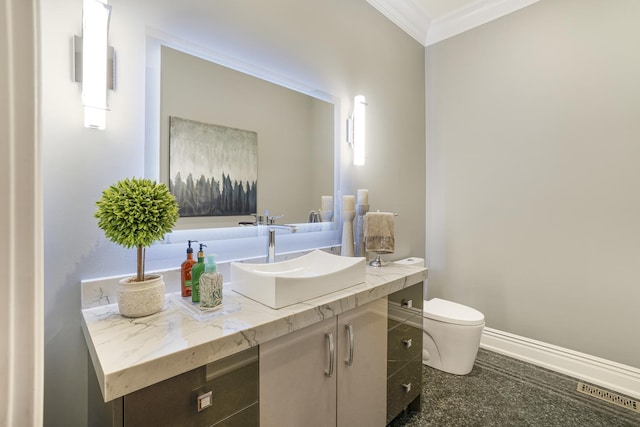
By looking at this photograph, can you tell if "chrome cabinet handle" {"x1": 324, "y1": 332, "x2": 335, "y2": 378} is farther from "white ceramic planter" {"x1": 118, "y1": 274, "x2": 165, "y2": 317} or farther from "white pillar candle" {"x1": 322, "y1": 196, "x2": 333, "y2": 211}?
"white pillar candle" {"x1": 322, "y1": 196, "x2": 333, "y2": 211}

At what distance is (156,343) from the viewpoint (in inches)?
31.0

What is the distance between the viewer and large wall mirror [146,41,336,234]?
→ 1.28 metres

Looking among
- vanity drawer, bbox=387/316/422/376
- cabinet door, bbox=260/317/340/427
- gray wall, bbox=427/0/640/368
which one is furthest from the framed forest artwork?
gray wall, bbox=427/0/640/368

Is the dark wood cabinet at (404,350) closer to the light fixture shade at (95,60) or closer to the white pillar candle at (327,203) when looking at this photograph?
the white pillar candle at (327,203)

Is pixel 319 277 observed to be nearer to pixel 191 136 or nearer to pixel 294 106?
pixel 191 136

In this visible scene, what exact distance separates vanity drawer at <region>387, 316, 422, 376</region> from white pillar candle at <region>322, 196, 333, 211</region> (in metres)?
0.84

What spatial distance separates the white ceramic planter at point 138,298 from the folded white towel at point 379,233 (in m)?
1.23

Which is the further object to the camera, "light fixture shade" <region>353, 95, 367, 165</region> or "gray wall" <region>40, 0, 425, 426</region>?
"light fixture shade" <region>353, 95, 367, 165</region>

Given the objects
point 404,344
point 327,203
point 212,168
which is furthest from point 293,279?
point 327,203

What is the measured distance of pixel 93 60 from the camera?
3.44 ft

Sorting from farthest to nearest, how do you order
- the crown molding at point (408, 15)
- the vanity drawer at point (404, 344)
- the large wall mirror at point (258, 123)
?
the crown molding at point (408, 15) → the vanity drawer at point (404, 344) → the large wall mirror at point (258, 123)

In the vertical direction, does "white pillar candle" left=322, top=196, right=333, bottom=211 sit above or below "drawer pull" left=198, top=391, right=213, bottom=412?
above

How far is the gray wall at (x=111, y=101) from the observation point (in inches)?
39.8

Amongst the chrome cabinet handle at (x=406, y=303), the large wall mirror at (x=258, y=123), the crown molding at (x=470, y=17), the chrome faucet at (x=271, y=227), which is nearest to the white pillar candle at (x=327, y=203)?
the large wall mirror at (x=258, y=123)
